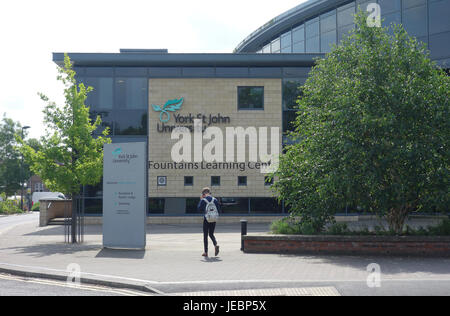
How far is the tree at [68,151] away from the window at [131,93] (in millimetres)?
8997

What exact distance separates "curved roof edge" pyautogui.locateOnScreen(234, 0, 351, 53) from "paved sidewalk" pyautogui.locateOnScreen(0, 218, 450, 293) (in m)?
20.9

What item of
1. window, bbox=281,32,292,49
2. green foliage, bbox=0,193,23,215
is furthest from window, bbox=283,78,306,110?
green foliage, bbox=0,193,23,215

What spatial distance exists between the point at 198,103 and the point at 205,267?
1613cm

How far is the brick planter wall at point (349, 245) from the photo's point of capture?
11469 mm

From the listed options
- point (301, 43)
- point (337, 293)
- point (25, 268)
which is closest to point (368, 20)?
point (337, 293)

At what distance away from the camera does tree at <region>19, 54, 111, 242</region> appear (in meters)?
15.6

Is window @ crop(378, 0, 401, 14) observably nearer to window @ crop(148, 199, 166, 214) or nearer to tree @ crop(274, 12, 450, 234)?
tree @ crop(274, 12, 450, 234)

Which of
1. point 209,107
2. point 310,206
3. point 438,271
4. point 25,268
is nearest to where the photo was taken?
point 438,271

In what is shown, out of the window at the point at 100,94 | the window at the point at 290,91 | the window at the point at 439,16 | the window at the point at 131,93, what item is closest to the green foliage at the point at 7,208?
the window at the point at 100,94

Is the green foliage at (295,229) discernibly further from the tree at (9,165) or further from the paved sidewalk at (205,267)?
the tree at (9,165)
